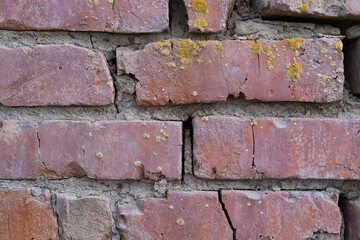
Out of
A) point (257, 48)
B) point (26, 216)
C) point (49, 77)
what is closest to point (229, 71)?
point (257, 48)

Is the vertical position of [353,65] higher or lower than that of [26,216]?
higher

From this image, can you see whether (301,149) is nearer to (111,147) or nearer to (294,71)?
(294,71)

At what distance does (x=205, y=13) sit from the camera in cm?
52

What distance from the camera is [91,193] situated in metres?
0.54

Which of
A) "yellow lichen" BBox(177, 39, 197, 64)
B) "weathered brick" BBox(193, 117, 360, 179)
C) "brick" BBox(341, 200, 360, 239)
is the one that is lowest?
"brick" BBox(341, 200, 360, 239)

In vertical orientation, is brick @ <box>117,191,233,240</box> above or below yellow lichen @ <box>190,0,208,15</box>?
below

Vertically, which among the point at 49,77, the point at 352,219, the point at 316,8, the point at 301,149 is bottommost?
the point at 352,219

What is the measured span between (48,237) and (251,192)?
0.33 metres

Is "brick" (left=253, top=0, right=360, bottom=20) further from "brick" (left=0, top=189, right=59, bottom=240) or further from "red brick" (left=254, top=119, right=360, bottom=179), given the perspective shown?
"brick" (left=0, top=189, right=59, bottom=240)

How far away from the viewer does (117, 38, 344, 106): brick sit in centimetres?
52

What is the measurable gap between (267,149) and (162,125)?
17 centimetres

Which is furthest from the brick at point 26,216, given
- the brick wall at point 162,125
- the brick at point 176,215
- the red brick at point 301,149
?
the red brick at point 301,149

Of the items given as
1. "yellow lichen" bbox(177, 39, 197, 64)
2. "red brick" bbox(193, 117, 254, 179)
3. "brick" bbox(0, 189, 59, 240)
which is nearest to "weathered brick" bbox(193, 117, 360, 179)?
"red brick" bbox(193, 117, 254, 179)

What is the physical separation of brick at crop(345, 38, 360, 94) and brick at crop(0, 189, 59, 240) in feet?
1.73
